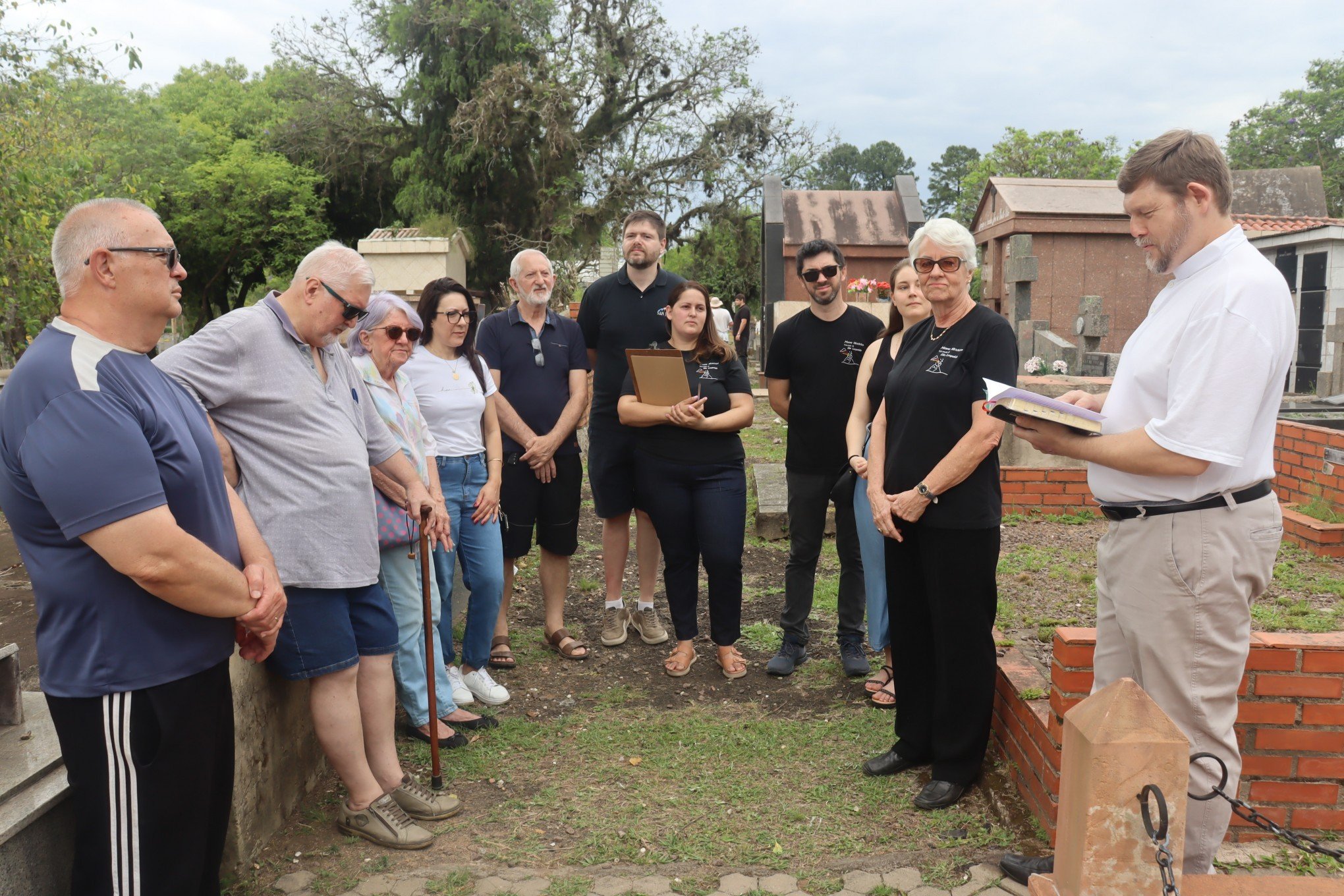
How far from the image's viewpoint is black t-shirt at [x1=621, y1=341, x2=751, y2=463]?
4551 mm

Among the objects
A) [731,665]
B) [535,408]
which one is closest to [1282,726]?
[731,665]

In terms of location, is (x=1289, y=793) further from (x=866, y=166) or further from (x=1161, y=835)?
(x=866, y=166)

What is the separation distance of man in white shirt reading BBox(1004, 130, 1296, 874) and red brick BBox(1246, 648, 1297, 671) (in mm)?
596

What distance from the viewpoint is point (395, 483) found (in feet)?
11.5

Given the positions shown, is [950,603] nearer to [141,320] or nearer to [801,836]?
[801,836]

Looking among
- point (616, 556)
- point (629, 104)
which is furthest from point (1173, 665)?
point (629, 104)

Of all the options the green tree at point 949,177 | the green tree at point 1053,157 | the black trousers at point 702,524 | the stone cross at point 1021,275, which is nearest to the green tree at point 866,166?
the green tree at point 949,177

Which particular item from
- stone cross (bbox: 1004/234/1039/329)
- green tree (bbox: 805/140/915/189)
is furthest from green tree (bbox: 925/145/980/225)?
stone cross (bbox: 1004/234/1039/329)

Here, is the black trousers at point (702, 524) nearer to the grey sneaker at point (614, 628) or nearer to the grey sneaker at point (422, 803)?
the grey sneaker at point (614, 628)

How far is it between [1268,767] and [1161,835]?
1.75 metres

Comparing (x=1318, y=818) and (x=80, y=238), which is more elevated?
(x=80, y=238)

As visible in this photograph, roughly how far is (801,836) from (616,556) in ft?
7.13

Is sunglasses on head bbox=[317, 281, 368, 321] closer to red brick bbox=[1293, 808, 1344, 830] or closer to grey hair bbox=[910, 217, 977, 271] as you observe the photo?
grey hair bbox=[910, 217, 977, 271]

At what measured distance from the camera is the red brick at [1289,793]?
2.92m
